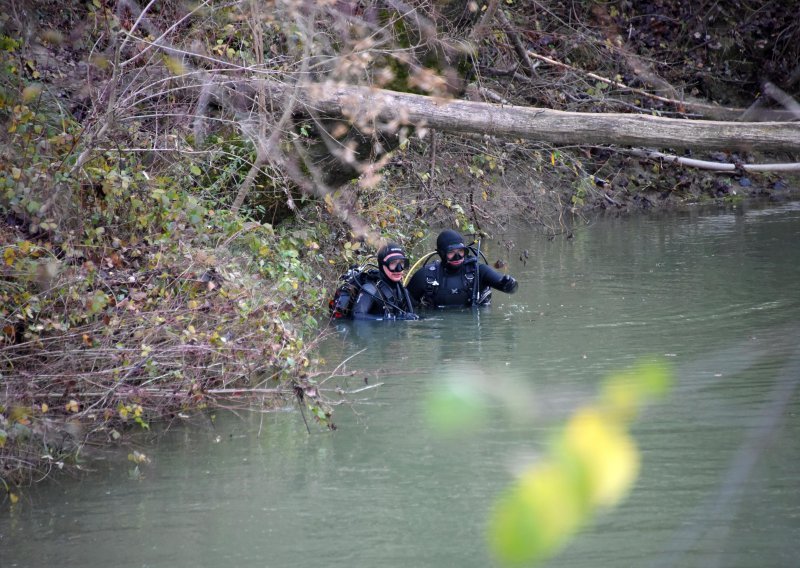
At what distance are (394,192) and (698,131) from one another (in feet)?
18.3

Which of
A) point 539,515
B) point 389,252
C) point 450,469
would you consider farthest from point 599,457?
point 389,252

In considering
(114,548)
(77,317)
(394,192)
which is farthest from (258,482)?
(394,192)

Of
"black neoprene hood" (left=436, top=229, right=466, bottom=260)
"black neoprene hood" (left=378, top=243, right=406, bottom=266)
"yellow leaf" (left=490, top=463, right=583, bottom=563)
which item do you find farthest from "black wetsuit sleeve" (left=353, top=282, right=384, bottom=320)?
"yellow leaf" (left=490, top=463, right=583, bottom=563)

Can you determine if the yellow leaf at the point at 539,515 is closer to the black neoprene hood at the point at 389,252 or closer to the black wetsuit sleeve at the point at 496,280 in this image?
the black neoprene hood at the point at 389,252

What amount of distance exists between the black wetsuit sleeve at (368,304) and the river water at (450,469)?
597 millimetres

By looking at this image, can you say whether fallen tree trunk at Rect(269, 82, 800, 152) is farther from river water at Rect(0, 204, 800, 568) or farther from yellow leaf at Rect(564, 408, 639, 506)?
yellow leaf at Rect(564, 408, 639, 506)

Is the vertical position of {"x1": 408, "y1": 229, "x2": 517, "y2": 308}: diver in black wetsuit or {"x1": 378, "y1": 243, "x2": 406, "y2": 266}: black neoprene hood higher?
{"x1": 378, "y1": 243, "x2": 406, "y2": 266}: black neoprene hood

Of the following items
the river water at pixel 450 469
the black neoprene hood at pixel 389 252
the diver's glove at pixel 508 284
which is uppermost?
the black neoprene hood at pixel 389 252

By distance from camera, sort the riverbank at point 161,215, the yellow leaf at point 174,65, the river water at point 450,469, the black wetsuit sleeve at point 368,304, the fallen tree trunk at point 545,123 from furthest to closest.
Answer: the black wetsuit sleeve at point 368,304 < the yellow leaf at point 174,65 < the fallen tree trunk at point 545,123 < the riverbank at point 161,215 < the river water at point 450,469

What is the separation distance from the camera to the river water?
4488 mm

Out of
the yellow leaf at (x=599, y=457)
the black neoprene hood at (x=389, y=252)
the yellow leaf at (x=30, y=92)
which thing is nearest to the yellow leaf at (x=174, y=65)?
the yellow leaf at (x=30, y=92)

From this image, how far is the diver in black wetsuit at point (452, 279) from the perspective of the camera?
11.0 metres

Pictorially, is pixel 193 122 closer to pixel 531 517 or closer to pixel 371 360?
pixel 371 360

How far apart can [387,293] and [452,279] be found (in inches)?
33.2
